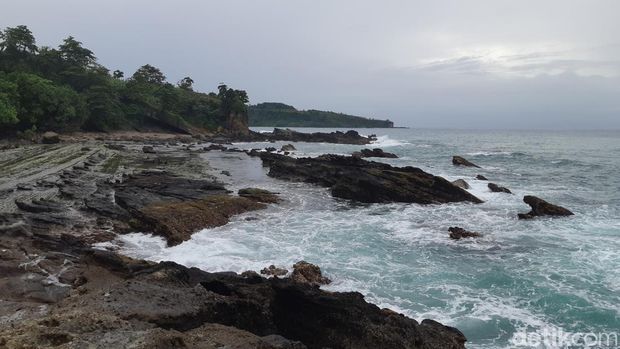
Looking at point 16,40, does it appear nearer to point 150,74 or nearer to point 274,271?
point 150,74

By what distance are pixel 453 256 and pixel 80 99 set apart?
5914 cm

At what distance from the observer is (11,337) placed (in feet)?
18.5

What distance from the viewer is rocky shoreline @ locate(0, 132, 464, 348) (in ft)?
20.4

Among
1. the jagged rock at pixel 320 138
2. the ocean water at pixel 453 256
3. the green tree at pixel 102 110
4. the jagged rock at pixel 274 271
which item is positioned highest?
the green tree at pixel 102 110

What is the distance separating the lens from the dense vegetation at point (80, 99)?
51.6 metres

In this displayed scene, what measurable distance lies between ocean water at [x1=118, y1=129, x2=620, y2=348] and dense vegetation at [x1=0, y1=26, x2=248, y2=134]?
3984 cm

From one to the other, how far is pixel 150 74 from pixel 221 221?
101341mm

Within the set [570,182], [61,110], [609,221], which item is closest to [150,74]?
[61,110]

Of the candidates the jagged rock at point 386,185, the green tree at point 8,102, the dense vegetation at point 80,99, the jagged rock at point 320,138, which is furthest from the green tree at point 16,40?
the jagged rock at point 386,185

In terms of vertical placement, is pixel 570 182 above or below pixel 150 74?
below

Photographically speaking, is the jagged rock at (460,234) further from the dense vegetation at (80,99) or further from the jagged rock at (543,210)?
the dense vegetation at (80,99)

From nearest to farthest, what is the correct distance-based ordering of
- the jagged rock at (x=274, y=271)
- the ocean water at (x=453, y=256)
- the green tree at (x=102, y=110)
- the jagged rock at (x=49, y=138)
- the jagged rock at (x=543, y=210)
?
the ocean water at (x=453, y=256) → the jagged rock at (x=274, y=271) → the jagged rock at (x=543, y=210) → the jagged rock at (x=49, y=138) → the green tree at (x=102, y=110)

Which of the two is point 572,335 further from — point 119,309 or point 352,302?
point 119,309

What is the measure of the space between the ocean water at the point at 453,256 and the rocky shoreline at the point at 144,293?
5.20ft
